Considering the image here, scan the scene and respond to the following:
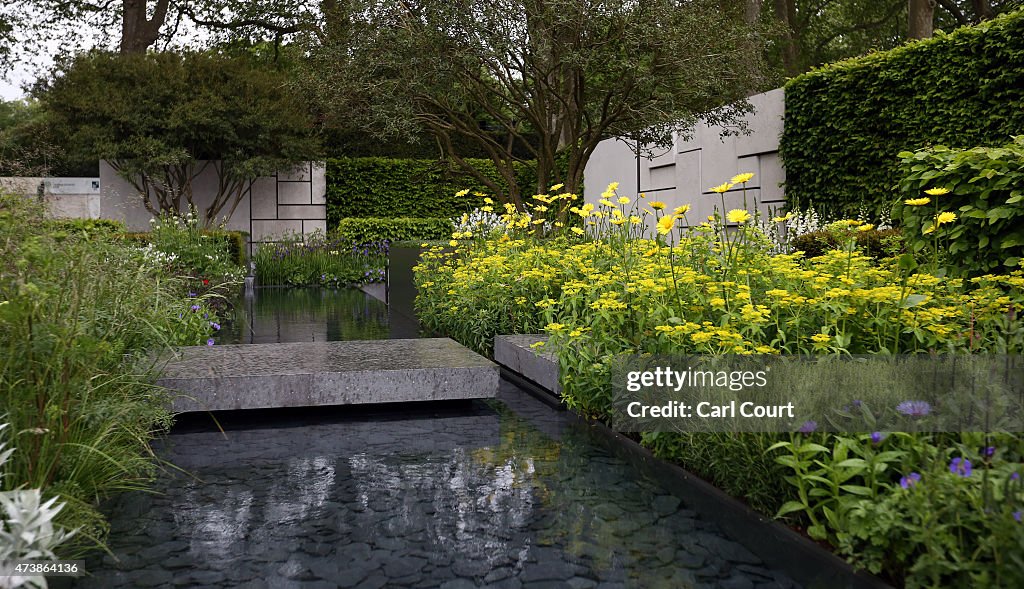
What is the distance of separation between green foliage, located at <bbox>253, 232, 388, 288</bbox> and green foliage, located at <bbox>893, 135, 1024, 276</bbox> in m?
11.2

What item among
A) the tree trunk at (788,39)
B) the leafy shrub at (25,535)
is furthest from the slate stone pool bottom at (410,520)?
the tree trunk at (788,39)

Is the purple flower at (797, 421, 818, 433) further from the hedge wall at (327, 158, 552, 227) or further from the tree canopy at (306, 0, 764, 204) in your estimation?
the hedge wall at (327, 158, 552, 227)

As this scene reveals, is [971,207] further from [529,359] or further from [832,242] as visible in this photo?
[832,242]

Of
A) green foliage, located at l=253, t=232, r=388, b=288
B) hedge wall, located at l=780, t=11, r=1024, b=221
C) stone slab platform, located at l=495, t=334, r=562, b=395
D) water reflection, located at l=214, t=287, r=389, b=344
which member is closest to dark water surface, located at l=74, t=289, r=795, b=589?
stone slab platform, located at l=495, t=334, r=562, b=395

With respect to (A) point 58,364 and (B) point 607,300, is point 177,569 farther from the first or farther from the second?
(B) point 607,300

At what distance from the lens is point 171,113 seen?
55.1 ft

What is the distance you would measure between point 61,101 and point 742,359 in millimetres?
17283

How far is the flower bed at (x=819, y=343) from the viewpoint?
2055mm

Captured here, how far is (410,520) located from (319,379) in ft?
5.78

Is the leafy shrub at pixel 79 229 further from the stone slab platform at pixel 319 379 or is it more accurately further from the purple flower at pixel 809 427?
the purple flower at pixel 809 427

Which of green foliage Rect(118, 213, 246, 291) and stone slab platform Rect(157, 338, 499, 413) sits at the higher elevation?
green foliage Rect(118, 213, 246, 291)

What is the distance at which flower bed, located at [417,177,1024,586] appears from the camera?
2055 mm

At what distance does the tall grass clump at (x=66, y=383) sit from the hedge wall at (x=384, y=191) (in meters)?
16.1

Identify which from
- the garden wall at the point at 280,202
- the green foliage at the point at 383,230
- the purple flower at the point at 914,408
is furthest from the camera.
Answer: the garden wall at the point at 280,202
